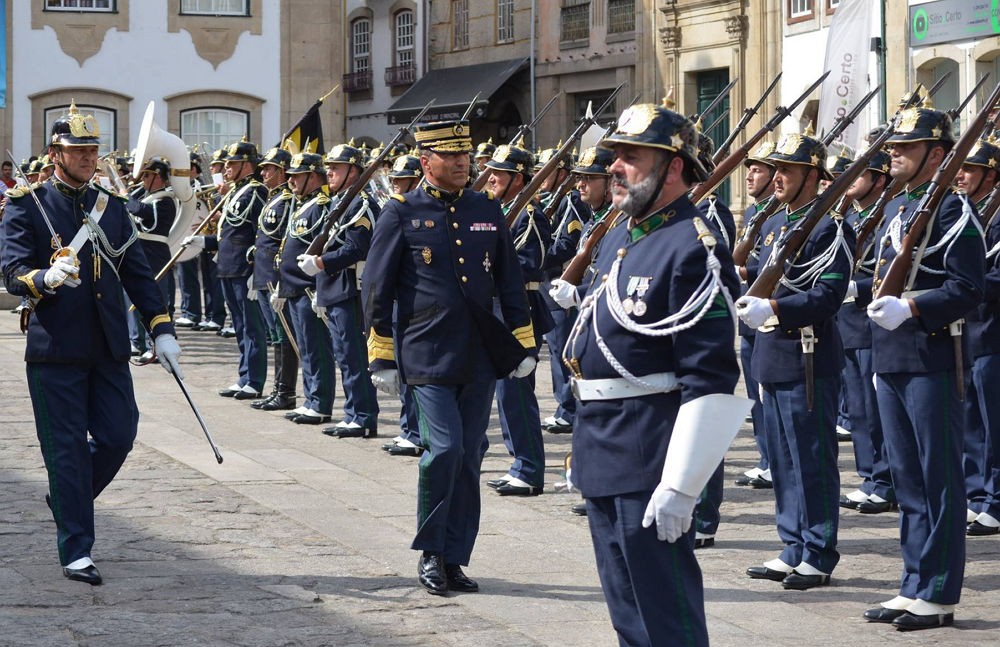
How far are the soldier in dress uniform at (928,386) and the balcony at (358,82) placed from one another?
1363 inches

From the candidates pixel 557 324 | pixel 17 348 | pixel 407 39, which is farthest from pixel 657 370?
pixel 407 39

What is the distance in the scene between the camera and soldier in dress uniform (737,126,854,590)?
23.7 feet

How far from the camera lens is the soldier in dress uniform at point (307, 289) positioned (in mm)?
12468

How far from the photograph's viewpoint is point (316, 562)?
7598 mm

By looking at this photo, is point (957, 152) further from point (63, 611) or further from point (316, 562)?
point (63, 611)

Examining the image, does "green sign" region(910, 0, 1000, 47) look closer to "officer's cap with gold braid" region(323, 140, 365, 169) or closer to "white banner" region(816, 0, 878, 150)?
"white banner" region(816, 0, 878, 150)

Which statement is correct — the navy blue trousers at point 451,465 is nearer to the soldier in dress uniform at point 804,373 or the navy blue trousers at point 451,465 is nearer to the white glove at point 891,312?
the soldier in dress uniform at point 804,373

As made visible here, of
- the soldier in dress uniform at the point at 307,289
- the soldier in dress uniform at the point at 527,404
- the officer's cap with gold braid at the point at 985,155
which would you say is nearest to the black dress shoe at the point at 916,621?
the officer's cap with gold braid at the point at 985,155

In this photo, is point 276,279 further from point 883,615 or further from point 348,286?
point 883,615

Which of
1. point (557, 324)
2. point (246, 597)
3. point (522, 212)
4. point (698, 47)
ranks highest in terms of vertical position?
point (698, 47)

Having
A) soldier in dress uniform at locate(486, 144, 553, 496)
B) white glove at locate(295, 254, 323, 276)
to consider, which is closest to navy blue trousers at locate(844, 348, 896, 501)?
soldier in dress uniform at locate(486, 144, 553, 496)

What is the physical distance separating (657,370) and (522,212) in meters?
5.84

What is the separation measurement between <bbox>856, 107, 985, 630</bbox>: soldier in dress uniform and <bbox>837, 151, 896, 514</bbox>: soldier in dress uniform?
2.00m

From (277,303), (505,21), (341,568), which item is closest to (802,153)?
(341,568)
